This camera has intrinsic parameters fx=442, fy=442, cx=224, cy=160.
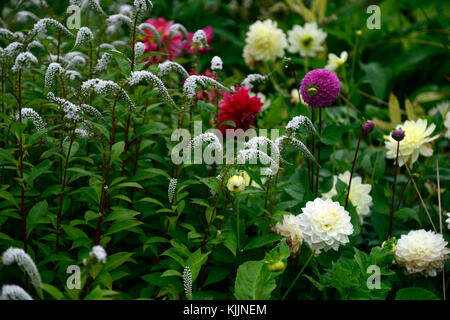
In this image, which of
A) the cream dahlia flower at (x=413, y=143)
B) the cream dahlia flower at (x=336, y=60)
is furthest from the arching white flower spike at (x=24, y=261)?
the cream dahlia flower at (x=336, y=60)

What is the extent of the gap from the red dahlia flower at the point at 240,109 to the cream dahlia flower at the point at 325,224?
1.36 ft

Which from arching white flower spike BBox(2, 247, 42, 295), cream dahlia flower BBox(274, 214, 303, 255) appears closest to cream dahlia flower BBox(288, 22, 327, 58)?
cream dahlia flower BBox(274, 214, 303, 255)

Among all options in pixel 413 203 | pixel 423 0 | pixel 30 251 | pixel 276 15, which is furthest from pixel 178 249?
pixel 276 15

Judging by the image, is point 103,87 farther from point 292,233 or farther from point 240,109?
point 292,233

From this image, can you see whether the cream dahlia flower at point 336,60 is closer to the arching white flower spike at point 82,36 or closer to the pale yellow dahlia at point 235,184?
the pale yellow dahlia at point 235,184

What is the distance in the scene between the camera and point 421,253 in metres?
1.25

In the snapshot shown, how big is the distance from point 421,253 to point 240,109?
0.70m

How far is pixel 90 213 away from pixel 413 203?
1358 millimetres

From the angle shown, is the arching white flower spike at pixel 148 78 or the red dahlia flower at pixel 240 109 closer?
the arching white flower spike at pixel 148 78

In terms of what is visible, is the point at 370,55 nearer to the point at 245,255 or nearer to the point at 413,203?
the point at 413,203

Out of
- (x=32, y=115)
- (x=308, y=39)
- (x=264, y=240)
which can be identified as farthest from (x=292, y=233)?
(x=308, y=39)

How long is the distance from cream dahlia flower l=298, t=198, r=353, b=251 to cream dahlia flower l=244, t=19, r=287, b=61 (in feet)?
3.68

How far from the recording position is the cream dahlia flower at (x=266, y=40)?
6.89 feet

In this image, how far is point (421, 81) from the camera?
116 inches
